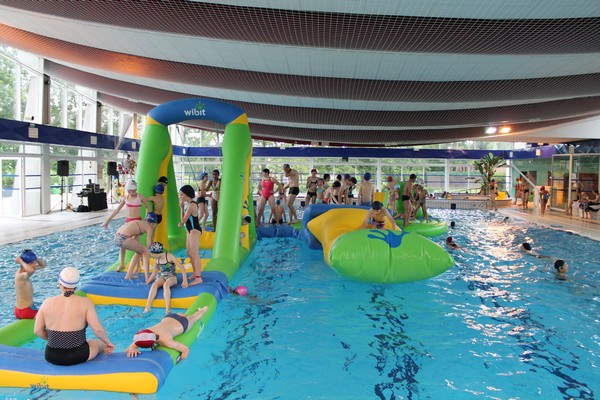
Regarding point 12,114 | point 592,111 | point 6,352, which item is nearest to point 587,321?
point 6,352

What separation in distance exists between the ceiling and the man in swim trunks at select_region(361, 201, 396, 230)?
2736 millimetres

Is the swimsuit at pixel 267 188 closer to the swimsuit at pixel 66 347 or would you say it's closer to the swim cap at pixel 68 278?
the swimsuit at pixel 66 347

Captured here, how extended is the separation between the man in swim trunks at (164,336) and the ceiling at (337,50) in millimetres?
4138

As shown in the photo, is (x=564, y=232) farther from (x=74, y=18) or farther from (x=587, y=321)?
(x=74, y=18)

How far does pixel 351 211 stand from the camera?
8406mm

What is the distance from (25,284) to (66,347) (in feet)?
4.57

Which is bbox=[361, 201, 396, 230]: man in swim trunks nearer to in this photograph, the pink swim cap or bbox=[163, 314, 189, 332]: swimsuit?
the pink swim cap

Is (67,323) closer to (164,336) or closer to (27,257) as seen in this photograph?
(164,336)

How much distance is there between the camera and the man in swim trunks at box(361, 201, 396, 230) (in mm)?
7066

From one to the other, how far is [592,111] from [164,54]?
42.1ft

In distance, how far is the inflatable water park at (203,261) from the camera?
10.3ft

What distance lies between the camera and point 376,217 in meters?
7.34

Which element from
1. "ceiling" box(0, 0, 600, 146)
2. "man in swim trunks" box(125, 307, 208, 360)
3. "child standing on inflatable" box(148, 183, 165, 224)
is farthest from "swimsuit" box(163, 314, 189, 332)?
"ceiling" box(0, 0, 600, 146)

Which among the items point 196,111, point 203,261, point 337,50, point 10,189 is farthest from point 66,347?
point 10,189
